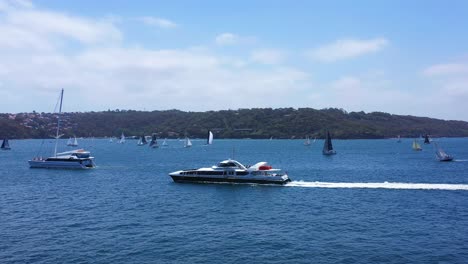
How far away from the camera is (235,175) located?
278ft

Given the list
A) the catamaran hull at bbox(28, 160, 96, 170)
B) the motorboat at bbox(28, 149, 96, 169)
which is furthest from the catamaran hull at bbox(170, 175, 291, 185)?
the motorboat at bbox(28, 149, 96, 169)

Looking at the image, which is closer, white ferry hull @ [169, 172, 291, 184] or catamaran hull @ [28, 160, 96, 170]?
white ferry hull @ [169, 172, 291, 184]

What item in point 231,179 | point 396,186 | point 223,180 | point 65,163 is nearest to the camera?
point 396,186

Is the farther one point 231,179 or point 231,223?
point 231,179

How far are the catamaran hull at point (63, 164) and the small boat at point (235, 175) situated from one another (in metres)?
41.7

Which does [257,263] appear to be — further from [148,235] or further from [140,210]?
[140,210]

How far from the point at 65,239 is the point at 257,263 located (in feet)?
65.9

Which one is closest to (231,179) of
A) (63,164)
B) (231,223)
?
(231,223)

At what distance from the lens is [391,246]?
40750 millimetres

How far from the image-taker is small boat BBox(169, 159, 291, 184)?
82656 mm

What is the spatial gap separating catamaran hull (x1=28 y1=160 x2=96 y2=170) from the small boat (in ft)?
137

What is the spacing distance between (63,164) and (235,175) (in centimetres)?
5735

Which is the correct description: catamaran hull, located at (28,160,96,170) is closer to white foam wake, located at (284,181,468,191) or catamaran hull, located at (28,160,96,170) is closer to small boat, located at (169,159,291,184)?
small boat, located at (169,159,291,184)

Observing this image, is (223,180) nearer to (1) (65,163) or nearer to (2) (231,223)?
(2) (231,223)
